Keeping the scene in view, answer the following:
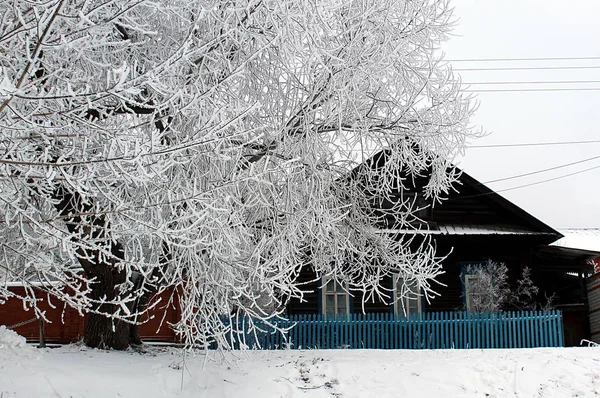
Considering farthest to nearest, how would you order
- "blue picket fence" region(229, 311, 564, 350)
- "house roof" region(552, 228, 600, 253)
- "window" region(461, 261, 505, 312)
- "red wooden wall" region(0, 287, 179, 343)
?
"house roof" region(552, 228, 600, 253) < "red wooden wall" region(0, 287, 179, 343) < "window" region(461, 261, 505, 312) < "blue picket fence" region(229, 311, 564, 350)

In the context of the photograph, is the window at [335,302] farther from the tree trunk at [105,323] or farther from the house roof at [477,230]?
the tree trunk at [105,323]

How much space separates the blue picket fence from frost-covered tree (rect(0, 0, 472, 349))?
288 centimetres

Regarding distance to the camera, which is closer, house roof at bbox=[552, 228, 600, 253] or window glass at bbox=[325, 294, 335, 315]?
window glass at bbox=[325, 294, 335, 315]

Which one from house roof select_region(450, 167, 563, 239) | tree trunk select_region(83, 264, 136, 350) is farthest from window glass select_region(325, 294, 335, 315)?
tree trunk select_region(83, 264, 136, 350)

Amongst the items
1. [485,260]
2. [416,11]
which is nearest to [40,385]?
[416,11]

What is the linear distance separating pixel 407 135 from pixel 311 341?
647 cm

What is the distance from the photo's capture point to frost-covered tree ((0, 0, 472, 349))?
4.93 m

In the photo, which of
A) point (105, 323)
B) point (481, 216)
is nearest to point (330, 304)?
point (481, 216)

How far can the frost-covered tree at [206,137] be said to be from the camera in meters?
4.93

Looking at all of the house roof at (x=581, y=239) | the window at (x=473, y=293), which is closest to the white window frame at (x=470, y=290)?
the window at (x=473, y=293)

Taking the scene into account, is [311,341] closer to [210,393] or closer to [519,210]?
[210,393]

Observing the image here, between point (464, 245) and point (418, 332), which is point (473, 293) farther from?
point (418, 332)

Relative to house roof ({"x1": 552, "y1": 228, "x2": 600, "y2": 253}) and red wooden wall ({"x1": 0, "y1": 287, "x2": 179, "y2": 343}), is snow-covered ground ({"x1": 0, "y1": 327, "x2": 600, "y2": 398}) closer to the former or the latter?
red wooden wall ({"x1": 0, "y1": 287, "x2": 179, "y2": 343})

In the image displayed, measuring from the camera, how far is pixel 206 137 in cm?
491
